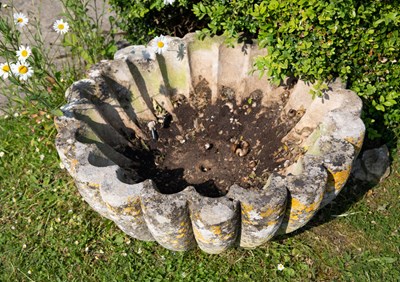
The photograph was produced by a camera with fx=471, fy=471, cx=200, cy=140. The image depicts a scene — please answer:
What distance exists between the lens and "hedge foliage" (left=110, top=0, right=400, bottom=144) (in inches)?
115

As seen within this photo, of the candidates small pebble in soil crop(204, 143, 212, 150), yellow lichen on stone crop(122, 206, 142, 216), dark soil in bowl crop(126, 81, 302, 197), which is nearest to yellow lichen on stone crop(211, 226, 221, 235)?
yellow lichen on stone crop(122, 206, 142, 216)

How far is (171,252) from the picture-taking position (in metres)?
3.49

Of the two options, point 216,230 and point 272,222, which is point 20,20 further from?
point 272,222

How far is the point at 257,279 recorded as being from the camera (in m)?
3.33

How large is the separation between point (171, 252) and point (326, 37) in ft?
6.13

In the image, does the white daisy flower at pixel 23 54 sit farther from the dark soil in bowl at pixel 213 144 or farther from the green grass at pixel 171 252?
the dark soil in bowl at pixel 213 144

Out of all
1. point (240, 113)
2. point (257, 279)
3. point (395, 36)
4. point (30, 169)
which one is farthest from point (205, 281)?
point (395, 36)

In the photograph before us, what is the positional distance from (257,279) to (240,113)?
1301mm

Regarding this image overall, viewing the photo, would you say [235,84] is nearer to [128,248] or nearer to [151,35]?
[151,35]

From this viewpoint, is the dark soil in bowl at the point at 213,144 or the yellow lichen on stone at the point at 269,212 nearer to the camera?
the yellow lichen on stone at the point at 269,212

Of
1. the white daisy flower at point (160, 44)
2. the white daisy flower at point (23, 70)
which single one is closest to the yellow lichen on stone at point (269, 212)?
the white daisy flower at point (160, 44)

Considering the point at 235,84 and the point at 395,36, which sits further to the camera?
the point at 235,84

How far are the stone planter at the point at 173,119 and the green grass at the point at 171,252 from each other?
0.34 meters

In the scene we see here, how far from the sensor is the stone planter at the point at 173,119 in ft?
8.91
